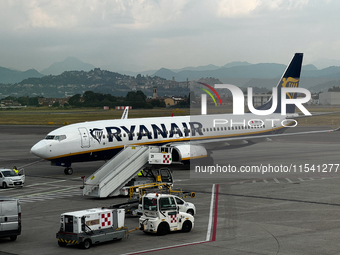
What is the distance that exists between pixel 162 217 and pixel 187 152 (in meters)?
19.3

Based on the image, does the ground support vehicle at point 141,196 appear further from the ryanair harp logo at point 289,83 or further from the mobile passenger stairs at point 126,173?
the ryanair harp logo at point 289,83

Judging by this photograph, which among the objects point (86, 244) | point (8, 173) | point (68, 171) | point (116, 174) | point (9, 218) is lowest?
point (86, 244)

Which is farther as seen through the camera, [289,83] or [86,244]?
[289,83]

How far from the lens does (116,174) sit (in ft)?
104

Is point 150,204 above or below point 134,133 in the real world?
below

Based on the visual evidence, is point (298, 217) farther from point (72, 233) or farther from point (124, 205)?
point (72, 233)

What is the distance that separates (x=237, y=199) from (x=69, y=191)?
1284 cm

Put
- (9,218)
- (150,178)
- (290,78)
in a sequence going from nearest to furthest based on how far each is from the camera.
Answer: (9,218) → (150,178) → (290,78)

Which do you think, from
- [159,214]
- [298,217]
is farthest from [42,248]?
[298,217]

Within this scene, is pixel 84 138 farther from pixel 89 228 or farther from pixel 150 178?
pixel 89 228

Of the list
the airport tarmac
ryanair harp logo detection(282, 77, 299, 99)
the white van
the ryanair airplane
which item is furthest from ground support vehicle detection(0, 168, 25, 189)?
ryanair harp logo detection(282, 77, 299, 99)

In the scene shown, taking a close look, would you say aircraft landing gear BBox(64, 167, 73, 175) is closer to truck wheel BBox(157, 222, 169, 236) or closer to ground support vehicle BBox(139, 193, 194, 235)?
ground support vehicle BBox(139, 193, 194, 235)

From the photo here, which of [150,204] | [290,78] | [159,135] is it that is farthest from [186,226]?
[290,78]

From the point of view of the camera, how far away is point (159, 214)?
863 inches
